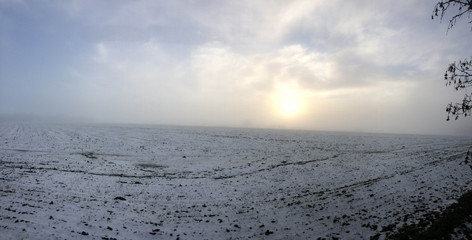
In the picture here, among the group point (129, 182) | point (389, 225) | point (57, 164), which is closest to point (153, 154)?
point (57, 164)

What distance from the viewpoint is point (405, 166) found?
27766 millimetres

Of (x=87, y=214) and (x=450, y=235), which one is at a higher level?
(x=450, y=235)

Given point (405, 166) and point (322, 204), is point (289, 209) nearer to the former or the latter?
point (322, 204)

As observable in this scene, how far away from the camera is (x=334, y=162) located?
3044cm

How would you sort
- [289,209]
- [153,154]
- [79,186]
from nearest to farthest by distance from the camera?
[289,209] → [79,186] → [153,154]

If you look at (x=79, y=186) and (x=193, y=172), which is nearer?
(x=79, y=186)

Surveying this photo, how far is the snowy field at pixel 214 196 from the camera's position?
12703 millimetres

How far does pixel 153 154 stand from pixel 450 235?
99.3 feet

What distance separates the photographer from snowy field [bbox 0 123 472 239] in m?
12.7

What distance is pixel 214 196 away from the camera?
18.4 meters

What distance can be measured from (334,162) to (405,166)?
6.76 meters

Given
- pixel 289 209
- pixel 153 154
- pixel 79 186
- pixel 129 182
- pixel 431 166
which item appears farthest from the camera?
pixel 153 154

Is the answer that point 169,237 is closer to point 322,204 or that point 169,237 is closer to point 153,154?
point 322,204

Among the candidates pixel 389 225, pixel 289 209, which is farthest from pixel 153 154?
pixel 389 225
